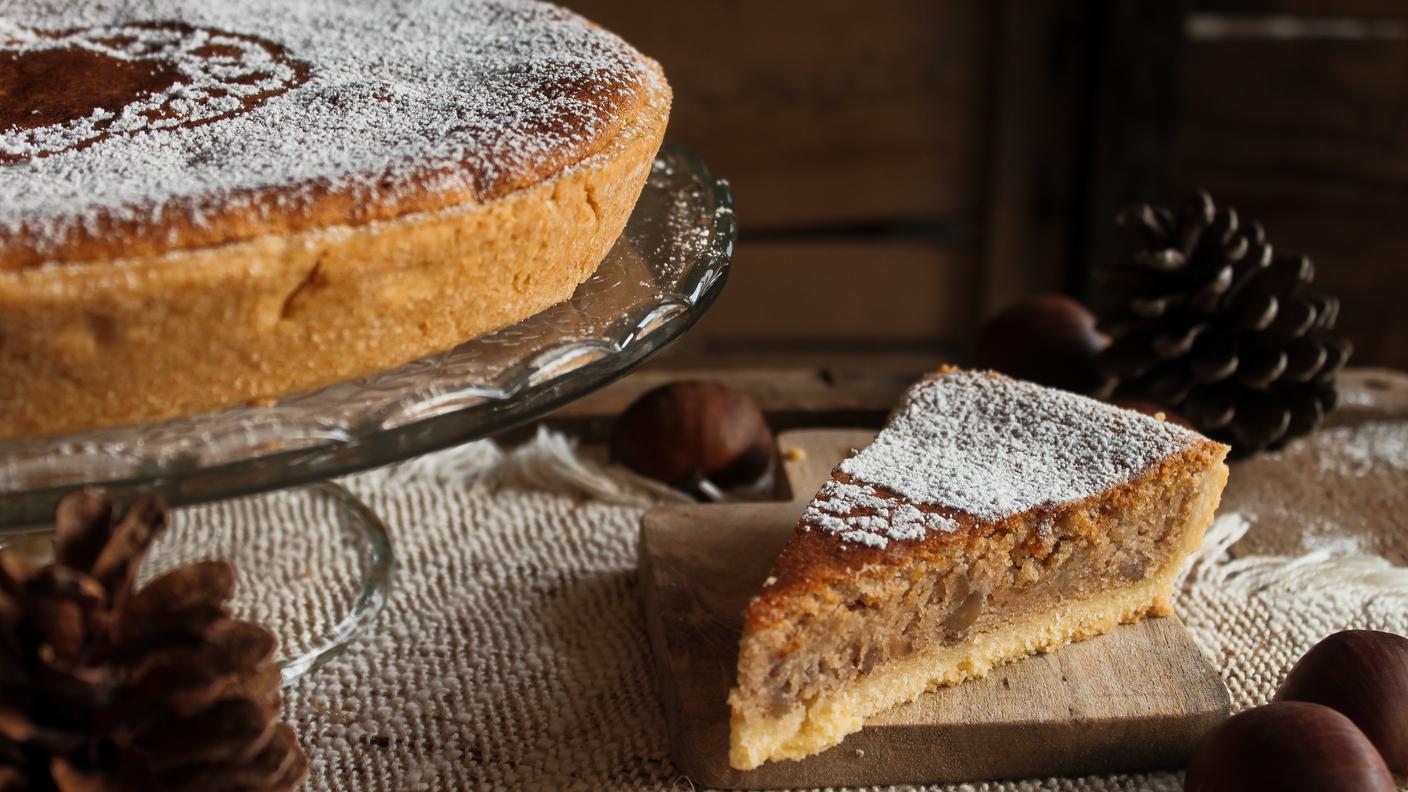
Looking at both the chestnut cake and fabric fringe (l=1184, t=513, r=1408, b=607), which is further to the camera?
fabric fringe (l=1184, t=513, r=1408, b=607)

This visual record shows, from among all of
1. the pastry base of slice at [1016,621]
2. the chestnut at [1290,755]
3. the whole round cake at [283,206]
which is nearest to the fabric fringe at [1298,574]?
the pastry base of slice at [1016,621]

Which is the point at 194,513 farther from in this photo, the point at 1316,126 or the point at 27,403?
the point at 1316,126

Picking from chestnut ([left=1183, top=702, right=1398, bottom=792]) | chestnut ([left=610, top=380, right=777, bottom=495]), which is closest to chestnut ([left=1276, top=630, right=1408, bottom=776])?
chestnut ([left=1183, top=702, right=1398, bottom=792])

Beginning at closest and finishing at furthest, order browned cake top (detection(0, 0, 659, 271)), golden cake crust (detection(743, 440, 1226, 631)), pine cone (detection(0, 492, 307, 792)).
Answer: pine cone (detection(0, 492, 307, 792))
browned cake top (detection(0, 0, 659, 271))
golden cake crust (detection(743, 440, 1226, 631))

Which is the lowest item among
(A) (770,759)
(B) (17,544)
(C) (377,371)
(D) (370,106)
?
(B) (17,544)

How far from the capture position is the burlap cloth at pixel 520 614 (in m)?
1.24

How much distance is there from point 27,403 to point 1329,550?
55.2 inches

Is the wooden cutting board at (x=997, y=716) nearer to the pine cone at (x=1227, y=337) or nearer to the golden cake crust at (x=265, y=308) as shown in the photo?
the golden cake crust at (x=265, y=308)

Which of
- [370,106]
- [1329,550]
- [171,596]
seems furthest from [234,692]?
[1329,550]

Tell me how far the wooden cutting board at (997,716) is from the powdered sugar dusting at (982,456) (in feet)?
0.54

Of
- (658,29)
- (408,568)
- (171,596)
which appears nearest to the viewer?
(171,596)

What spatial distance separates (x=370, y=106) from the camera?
1.27 meters

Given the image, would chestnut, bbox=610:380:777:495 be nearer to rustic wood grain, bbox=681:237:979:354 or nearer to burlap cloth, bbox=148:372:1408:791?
burlap cloth, bbox=148:372:1408:791

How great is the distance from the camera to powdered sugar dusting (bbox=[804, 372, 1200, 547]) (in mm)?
1236
